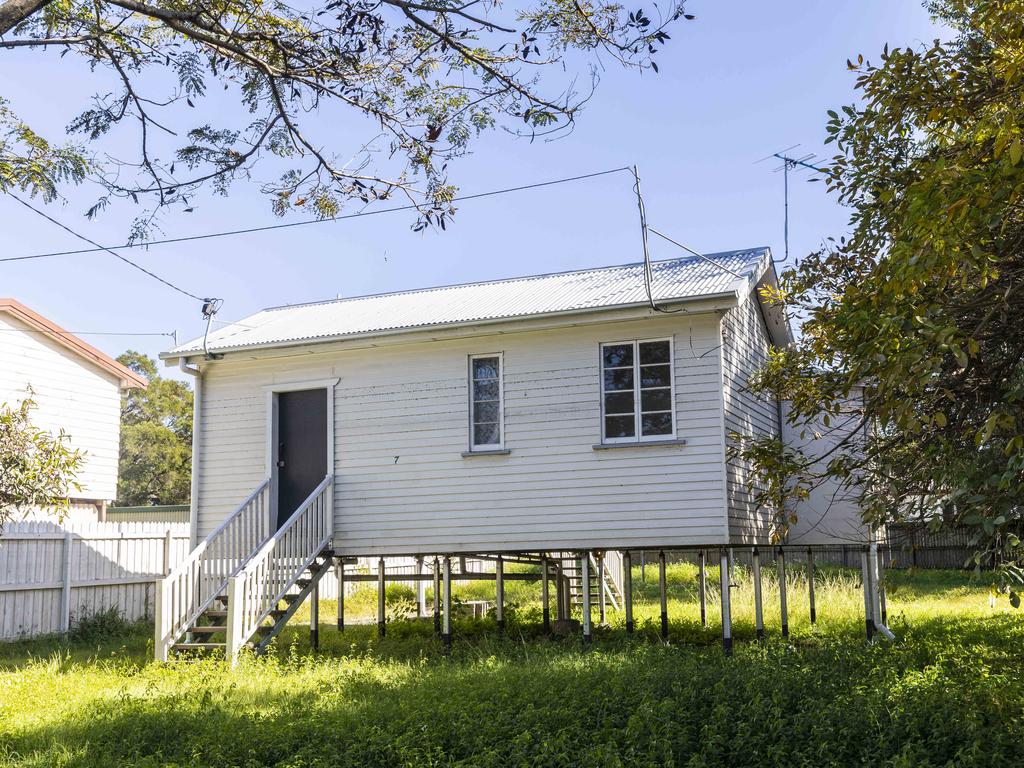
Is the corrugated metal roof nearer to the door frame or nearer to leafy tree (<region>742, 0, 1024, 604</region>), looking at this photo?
the door frame

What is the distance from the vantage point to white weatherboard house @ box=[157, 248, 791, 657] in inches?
545

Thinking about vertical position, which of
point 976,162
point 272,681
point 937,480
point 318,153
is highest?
point 318,153

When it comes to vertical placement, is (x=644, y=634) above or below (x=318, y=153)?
below

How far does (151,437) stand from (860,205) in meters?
41.5

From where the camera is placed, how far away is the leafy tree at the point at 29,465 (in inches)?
485

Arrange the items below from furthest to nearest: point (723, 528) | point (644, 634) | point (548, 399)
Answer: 1. point (644, 634)
2. point (548, 399)
3. point (723, 528)

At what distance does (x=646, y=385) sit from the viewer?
1426cm

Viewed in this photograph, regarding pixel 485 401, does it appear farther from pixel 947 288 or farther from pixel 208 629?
pixel 947 288

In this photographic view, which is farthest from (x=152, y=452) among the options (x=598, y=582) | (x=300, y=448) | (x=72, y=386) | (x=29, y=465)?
(x=29, y=465)

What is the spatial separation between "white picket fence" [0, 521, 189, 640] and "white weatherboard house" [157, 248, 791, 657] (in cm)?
261

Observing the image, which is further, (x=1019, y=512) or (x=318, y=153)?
(x=318, y=153)

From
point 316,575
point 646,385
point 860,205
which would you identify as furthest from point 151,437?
point 860,205

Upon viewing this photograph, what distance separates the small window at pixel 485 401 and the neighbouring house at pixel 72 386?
40.3 feet

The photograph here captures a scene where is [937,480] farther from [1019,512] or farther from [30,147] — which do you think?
[30,147]
